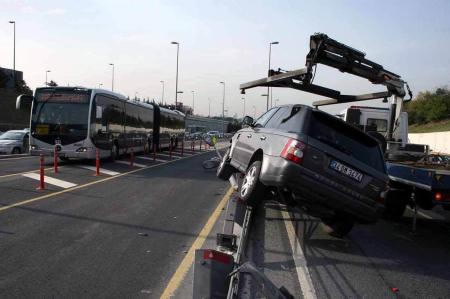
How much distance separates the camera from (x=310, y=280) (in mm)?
5793

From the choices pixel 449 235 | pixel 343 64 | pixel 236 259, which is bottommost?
pixel 449 235

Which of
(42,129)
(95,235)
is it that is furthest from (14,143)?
(95,235)

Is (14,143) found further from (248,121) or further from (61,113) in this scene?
(248,121)

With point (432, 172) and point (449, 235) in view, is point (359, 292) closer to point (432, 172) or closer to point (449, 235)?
point (432, 172)

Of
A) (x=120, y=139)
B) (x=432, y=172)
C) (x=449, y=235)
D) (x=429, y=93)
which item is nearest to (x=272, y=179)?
(x=432, y=172)

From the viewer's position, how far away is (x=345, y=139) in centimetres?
735

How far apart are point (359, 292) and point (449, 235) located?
4918mm

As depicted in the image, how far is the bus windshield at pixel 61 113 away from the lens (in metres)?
19.2

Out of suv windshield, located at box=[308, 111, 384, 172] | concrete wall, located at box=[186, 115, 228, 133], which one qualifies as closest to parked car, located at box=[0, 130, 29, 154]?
suv windshield, located at box=[308, 111, 384, 172]

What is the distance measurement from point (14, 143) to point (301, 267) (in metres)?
23.4

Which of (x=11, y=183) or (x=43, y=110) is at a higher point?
(x=43, y=110)

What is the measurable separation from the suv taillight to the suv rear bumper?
0.24 ft

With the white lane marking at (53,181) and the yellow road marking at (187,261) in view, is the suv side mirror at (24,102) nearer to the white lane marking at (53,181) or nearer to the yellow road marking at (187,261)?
the white lane marking at (53,181)

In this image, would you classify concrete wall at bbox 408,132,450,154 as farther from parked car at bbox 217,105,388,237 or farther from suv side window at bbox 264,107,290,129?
parked car at bbox 217,105,388,237
